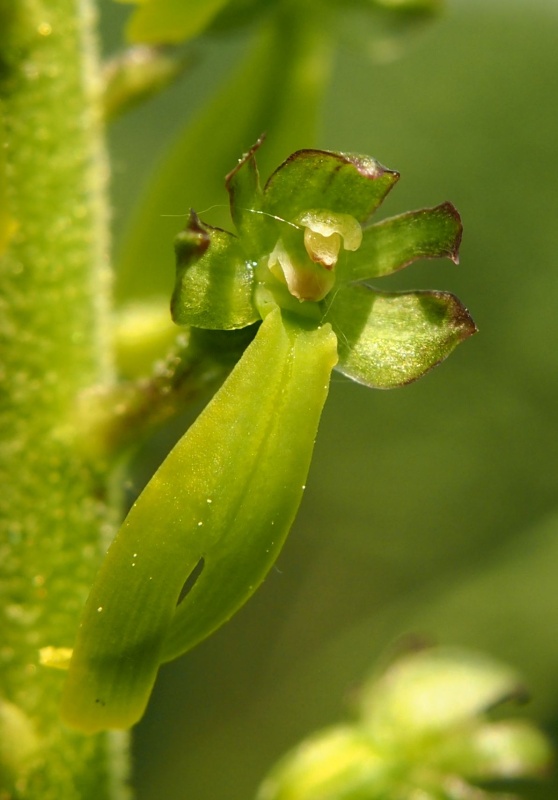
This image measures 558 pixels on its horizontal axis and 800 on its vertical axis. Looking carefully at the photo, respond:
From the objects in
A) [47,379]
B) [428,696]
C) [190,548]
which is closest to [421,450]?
[428,696]

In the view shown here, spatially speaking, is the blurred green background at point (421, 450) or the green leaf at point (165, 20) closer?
the green leaf at point (165, 20)

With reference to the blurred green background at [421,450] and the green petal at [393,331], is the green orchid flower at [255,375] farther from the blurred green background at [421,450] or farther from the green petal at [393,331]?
the blurred green background at [421,450]

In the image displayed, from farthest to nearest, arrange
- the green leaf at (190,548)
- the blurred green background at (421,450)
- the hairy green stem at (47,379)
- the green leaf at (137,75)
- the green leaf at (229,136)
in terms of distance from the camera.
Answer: the blurred green background at (421,450) → the green leaf at (229,136) → the green leaf at (137,75) → the hairy green stem at (47,379) → the green leaf at (190,548)

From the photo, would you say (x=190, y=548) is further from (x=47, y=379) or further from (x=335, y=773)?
(x=335, y=773)

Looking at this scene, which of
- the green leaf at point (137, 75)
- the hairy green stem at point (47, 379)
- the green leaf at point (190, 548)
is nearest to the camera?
the green leaf at point (190, 548)

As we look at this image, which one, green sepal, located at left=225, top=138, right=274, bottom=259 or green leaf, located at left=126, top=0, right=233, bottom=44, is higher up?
green leaf, located at left=126, top=0, right=233, bottom=44

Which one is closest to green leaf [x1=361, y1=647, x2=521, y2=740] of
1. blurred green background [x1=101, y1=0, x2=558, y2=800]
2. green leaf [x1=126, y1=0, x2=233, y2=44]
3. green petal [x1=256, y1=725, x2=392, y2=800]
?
green petal [x1=256, y1=725, x2=392, y2=800]

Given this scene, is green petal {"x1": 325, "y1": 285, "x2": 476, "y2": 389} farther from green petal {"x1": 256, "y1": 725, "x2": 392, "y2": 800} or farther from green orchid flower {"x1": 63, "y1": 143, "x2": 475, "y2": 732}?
green petal {"x1": 256, "y1": 725, "x2": 392, "y2": 800}

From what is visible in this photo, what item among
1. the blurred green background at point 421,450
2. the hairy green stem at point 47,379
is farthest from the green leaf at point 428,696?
the blurred green background at point 421,450

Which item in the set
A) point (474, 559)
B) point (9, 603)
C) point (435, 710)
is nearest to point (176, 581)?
point (9, 603)
